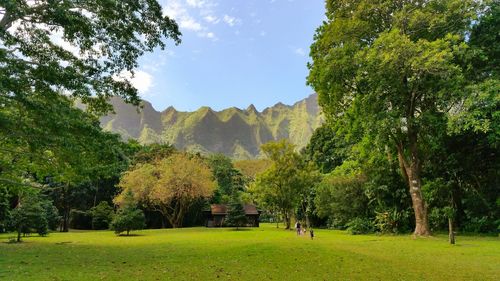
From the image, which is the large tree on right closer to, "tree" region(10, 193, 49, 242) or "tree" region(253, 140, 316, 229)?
"tree" region(253, 140, 316, 229)

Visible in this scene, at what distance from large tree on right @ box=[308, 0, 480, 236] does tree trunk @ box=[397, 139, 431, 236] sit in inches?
2.2

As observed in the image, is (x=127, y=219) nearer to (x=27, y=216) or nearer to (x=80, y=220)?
(x=27, y=216)

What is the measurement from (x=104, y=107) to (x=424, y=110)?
19.2m

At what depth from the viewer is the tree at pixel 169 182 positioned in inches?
1692

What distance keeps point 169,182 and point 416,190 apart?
2788 centimetres

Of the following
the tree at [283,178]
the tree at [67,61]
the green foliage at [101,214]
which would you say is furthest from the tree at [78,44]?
the green foliage at [101,214]

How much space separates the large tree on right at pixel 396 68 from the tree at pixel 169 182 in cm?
2278

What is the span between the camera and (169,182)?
141 ft

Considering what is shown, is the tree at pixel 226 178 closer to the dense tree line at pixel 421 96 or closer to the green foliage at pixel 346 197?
the green foliage at pixel 346 197

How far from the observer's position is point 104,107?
46.7 ft

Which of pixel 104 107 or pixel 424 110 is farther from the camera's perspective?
pixel 424 110

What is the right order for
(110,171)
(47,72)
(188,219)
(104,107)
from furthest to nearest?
(188,219) → (110,171) → (104,107) → (47,72)

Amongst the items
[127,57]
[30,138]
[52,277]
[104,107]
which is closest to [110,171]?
[104,107]

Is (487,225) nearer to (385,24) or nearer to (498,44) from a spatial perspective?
(498,44)
